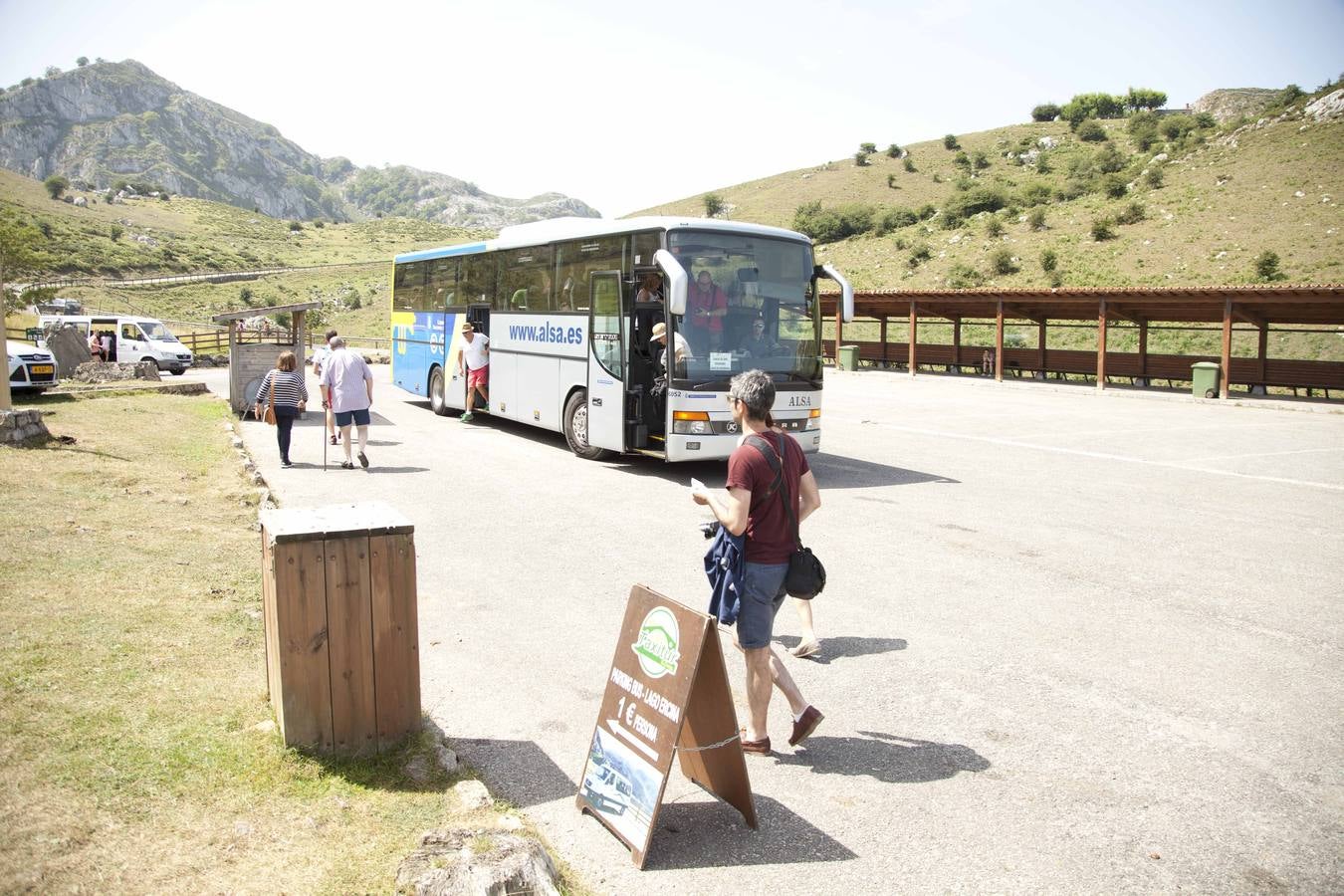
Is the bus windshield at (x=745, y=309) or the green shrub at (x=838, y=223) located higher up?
the green shrub at (x=838, y=223)

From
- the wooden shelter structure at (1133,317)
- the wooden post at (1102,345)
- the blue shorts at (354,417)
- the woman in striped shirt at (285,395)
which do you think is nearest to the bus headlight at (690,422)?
the blue shorts at (354,417)

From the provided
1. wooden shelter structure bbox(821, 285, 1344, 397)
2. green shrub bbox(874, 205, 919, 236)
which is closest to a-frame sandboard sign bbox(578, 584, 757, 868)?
wooden shelter structure bbox(821, 285, 1344, 397)

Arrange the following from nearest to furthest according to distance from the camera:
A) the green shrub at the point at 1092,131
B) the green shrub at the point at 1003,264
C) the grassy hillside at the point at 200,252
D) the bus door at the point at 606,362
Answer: the bus door at the point at 606,362, the green shrub at the point at 1003,264, the grassy hillside at the point at 200,252, the green shrub at the point at 1092,131

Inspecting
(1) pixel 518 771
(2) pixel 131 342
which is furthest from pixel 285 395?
(2) pixel 131 342

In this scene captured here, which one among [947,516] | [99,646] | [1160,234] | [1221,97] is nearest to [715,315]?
[947,516]

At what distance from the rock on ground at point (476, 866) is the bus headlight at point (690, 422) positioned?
879cm

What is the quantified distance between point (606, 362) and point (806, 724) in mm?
9317

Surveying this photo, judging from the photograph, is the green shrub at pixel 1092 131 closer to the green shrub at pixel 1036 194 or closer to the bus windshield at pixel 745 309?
the green shrub at pixel 1036 194

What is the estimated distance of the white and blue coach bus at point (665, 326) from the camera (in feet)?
40.1

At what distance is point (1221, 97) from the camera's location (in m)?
118

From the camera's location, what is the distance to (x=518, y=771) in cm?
457

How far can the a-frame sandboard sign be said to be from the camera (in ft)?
12.7

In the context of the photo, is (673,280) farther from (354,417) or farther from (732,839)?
(732,839)

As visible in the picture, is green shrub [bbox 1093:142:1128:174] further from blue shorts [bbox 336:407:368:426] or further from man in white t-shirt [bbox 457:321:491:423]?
blue shorts [bbox 336:407:368:426]
